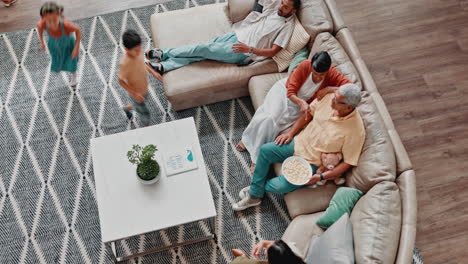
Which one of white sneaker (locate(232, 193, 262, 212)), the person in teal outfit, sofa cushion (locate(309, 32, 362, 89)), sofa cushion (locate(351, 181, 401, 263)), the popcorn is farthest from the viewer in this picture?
white sneaker (locate(232, 193, 262, 212))

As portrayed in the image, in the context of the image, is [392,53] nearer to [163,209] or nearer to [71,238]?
[163,209]

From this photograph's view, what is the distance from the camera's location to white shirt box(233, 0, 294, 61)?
11.1ft

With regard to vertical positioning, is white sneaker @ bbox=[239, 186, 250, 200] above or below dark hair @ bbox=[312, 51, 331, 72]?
below

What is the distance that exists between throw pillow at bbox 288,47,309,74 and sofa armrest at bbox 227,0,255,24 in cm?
60

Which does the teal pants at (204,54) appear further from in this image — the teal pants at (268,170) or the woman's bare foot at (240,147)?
the teal pants at (268,170)

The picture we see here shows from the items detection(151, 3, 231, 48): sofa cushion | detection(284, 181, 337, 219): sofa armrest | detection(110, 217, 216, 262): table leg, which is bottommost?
detection(110, 217, 216, 262): table leg

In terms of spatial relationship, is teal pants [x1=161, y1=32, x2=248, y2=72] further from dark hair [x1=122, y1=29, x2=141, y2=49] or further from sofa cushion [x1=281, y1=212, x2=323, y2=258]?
sofa cushion [x1=281, y1=212, x2=323, y2=258]

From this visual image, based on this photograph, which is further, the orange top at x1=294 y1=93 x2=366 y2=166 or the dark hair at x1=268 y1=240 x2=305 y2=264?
the orange top at x1=294 y1=93 x2=366 y2=166

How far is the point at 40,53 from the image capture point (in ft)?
13.0

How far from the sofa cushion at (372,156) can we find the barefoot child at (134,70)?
147cm

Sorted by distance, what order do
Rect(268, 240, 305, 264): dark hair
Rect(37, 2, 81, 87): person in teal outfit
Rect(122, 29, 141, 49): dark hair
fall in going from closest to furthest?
Rect(268, 240, 305, 264): dark hair → Rect(122, 29, 141, 49): dark hair → Rect(37, 2, 81, 87): person in teal outfit

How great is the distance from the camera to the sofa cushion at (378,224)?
8.05ft

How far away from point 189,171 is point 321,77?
42.4 inches

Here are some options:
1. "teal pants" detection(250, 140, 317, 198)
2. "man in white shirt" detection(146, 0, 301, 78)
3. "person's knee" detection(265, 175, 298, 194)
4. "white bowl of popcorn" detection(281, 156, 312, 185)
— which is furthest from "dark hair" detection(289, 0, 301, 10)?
"person's knee" detection(265, 175, 298, 194)
